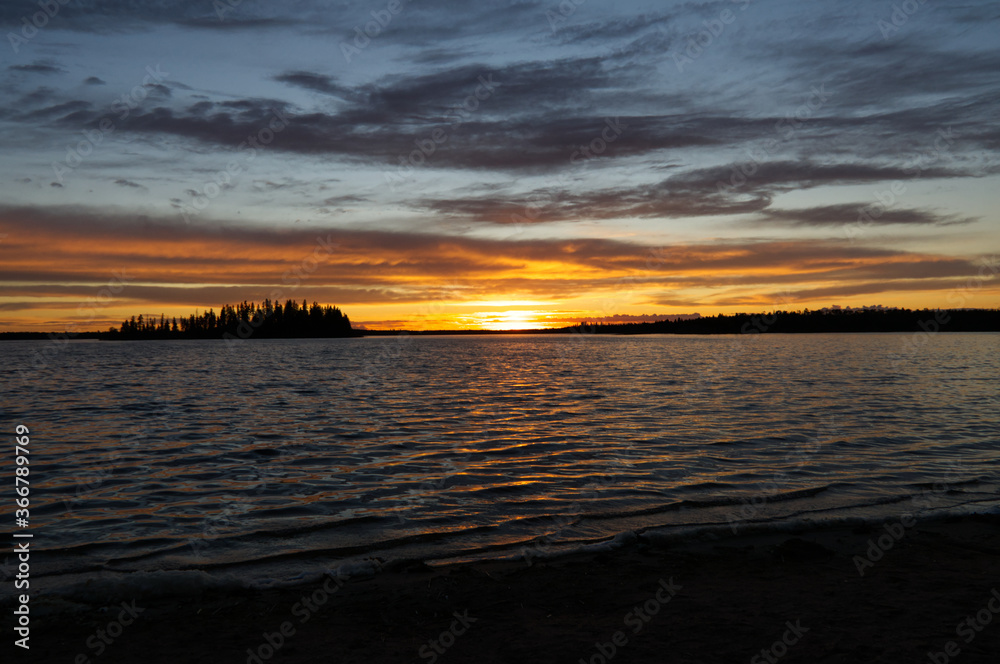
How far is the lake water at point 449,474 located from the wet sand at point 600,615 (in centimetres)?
132

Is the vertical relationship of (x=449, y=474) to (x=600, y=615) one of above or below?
below

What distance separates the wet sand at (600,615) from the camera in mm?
7539

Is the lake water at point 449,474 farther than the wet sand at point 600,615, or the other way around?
the lake water at point 449,474

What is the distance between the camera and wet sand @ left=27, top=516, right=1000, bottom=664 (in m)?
7.54

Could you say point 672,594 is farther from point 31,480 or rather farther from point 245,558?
point 31,480

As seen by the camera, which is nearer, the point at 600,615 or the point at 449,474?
the point at 600,615

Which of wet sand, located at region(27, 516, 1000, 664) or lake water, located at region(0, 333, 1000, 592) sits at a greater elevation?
wet sand, located at region(27, 516, 1000, 664)

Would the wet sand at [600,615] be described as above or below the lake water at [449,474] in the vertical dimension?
above

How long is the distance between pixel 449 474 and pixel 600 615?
33.1 ft

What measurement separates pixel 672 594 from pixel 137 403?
121 feet

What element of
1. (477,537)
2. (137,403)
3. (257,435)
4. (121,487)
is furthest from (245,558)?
(137,403)

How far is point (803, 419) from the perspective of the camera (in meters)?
28.9

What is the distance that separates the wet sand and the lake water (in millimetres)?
1317

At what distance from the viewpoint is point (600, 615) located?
8.71 meters
